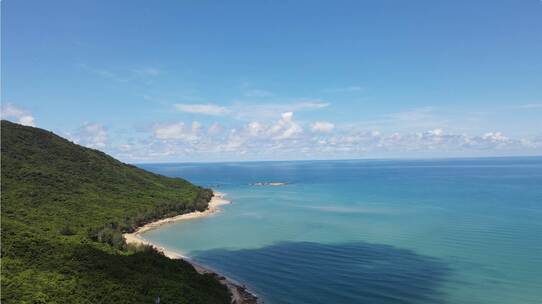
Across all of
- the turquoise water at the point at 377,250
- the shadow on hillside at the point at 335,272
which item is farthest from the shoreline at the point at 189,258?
the turquoise water at the point at 377,250

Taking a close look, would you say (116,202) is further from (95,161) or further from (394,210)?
(394,210)

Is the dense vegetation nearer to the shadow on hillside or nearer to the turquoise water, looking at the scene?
the shadow on hillside

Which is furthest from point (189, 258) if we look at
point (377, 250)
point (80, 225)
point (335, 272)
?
point (377, 250)

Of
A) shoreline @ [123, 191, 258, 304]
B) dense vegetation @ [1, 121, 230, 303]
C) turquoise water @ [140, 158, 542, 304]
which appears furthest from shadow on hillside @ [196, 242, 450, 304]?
dense vegetation @ [1, 121, 230, 303]

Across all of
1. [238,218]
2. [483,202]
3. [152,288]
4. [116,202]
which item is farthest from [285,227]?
[483,202]

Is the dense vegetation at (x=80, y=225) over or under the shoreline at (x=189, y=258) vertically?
over

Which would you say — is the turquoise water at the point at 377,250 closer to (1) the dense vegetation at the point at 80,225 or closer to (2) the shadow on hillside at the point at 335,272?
(2) the shadow on hillside at the point at 335,272
